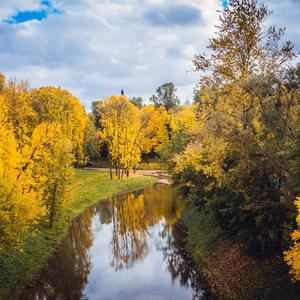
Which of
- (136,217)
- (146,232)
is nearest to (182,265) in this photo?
(146,232)

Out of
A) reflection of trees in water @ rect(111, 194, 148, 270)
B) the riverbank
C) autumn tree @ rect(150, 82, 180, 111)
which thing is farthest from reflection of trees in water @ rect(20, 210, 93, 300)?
autumn tree @ rect(150, 82, 180, 111)

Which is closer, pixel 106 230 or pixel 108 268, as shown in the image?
pixel 108 268

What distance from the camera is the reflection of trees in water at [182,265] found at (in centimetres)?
2473

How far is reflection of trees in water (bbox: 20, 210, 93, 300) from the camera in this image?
25.0m

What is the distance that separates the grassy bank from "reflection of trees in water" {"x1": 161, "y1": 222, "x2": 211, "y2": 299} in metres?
9.81

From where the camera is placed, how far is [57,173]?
115 feet

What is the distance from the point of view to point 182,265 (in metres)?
28.9

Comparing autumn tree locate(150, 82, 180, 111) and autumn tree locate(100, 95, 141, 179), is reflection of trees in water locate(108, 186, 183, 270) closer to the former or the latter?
autumn tree locate(100, 95, 141, 179)

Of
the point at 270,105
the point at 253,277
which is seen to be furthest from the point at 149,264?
the point at 270,105

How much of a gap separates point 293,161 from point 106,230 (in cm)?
2707

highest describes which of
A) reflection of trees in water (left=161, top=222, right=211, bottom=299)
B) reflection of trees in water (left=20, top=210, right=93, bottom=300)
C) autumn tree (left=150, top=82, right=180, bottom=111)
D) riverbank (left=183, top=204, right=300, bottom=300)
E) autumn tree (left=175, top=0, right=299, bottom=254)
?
autumn tree (left=150, top=82, right=180, bottom=111)

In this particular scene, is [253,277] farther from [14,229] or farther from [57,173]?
[57,173]

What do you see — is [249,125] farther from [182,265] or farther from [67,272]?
[67,272]

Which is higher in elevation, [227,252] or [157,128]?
[157,128]
